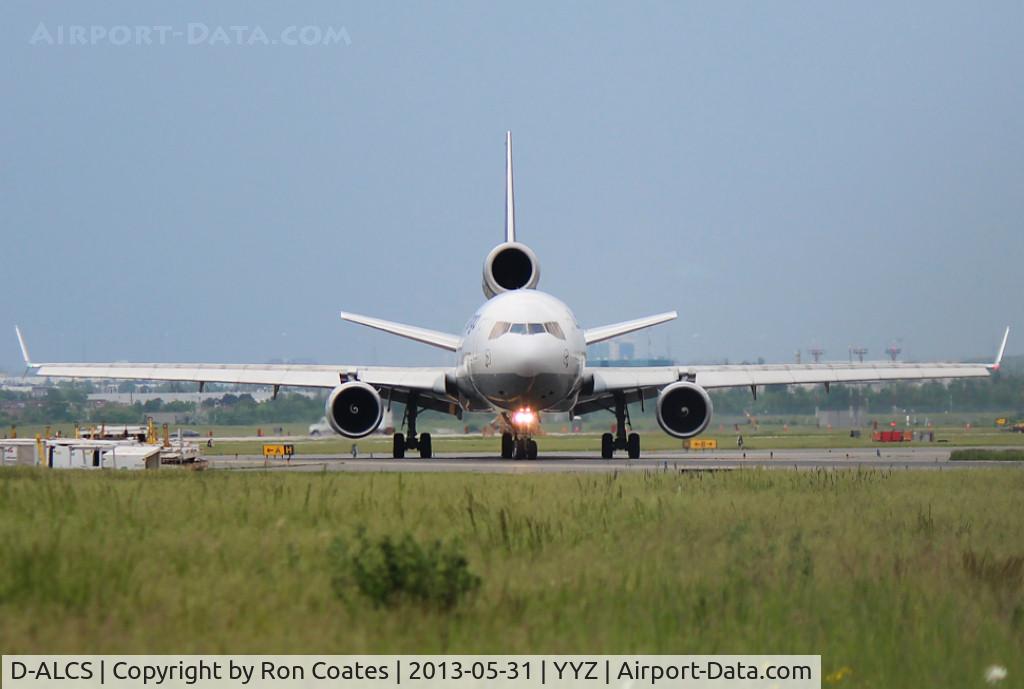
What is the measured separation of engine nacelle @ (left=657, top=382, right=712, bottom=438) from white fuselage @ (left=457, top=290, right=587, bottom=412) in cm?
259

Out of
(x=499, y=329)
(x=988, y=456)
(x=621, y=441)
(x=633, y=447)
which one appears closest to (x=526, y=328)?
(x=499, y=329)

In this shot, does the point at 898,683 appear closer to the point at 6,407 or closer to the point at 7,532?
the point at 7,532

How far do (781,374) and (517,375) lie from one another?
12.0m

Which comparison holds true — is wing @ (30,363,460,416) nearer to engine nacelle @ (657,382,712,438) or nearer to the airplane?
the airplane

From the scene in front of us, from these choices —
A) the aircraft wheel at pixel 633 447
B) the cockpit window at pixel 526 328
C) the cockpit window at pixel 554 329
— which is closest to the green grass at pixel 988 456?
the aircraft wheel at pixel 633 447

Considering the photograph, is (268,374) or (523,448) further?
(268,374)

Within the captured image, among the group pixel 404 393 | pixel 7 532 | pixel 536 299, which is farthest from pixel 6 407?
pixel 7 532

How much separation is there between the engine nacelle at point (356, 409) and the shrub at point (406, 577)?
95.1 ft

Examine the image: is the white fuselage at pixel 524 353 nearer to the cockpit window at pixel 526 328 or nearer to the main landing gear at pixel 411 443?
the cockpit window at pixel 526 328

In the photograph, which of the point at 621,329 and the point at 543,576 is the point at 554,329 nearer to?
the point at 621,329

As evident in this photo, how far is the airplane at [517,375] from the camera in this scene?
123ft

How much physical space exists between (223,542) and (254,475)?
1177 centimetres

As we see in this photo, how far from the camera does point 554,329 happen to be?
123ft

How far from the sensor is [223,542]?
12859 millimetres
